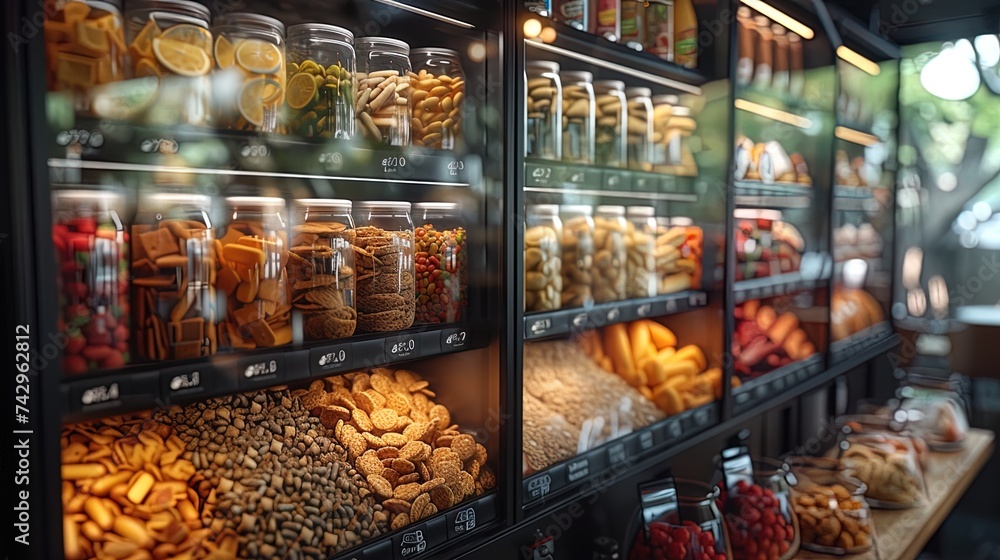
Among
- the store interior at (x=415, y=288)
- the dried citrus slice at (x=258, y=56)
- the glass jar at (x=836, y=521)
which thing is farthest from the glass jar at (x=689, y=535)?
the dried citrus slice at (x=258, y=56)

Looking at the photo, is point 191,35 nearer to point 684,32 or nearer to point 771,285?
point 684,32

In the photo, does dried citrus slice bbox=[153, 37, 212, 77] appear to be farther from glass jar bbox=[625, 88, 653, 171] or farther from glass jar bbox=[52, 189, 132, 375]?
glass jar bbox=[625, 88, 653, 171]

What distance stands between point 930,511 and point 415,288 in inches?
82.1

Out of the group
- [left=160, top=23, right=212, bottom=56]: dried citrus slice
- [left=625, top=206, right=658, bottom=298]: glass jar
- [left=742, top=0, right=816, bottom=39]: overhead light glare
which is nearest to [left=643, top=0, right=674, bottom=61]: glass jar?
[left=742, top=0, right=816, bottom=39]: overhead light glare

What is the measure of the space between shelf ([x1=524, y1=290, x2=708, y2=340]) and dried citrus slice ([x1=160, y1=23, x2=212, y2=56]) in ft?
2.68

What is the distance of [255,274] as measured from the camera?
3.84 feet

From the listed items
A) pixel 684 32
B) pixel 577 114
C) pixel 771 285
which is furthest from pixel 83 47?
pixel 771 285

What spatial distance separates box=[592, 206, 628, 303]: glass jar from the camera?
191cm

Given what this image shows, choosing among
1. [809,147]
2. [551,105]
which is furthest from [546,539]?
[809,147]

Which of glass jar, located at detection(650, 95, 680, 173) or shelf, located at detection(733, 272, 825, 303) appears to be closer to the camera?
glass jar, located at detection(650, 95, 680, 173)

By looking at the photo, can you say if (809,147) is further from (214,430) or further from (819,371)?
(214,430)

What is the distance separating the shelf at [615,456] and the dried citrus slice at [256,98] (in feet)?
2.99

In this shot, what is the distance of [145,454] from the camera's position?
1094mm

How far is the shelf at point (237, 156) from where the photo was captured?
3.04 ft
